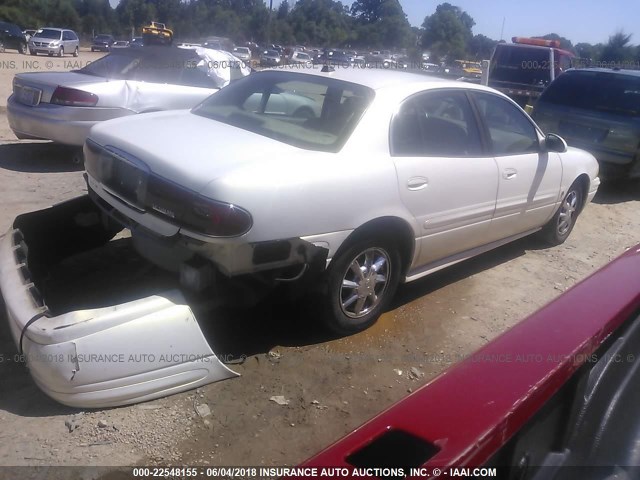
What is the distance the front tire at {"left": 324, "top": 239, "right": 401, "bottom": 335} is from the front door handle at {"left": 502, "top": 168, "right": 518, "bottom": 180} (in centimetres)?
126

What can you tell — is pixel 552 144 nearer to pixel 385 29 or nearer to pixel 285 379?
pixel 285 379

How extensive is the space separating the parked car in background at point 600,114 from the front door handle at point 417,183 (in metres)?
5.40

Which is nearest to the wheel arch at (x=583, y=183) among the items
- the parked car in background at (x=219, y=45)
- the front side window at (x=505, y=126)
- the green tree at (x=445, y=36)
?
the front side window at (x=505, y=126)

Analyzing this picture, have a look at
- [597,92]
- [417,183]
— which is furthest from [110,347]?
[597,92]

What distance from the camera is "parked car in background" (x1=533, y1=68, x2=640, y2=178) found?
8211 mm

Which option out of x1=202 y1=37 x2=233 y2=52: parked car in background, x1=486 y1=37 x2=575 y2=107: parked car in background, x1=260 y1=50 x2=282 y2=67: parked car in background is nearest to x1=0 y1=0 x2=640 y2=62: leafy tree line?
x1=260 y1=50 x2=282 y2=67: parked car in background

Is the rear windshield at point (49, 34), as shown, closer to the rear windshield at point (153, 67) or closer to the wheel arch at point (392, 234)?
the rear windshield at point (153, 67)

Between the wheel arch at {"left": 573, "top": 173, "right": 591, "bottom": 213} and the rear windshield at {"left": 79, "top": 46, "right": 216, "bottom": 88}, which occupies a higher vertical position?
the rear windshield at {"left": 79, "top": 46, "right": 216, "bottom": 88}

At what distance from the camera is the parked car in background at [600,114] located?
8211 millimetres

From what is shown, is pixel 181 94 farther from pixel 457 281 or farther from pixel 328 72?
pixel 457 281

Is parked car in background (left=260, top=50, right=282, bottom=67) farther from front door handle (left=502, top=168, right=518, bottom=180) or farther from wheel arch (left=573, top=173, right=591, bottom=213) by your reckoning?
front door handle (left=502, top=168, right=518, bottom=180)

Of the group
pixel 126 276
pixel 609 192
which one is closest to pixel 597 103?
pixel 609 192

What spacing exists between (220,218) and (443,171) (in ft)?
5.61

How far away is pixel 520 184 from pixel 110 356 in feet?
11.1
